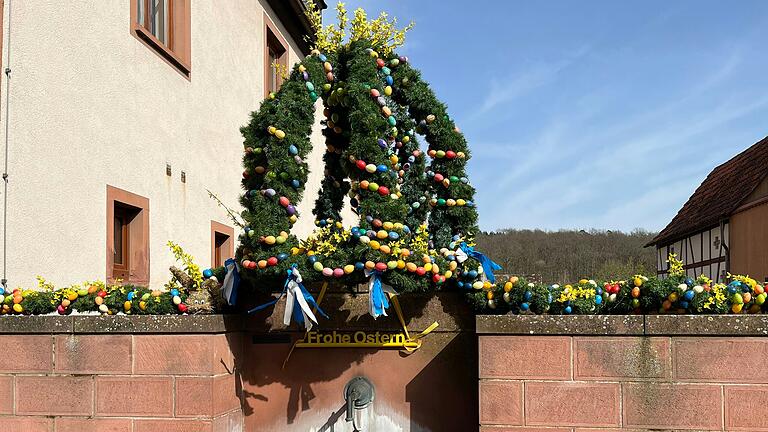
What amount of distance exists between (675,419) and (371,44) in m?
2.72

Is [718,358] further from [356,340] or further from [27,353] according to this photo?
[27,353]

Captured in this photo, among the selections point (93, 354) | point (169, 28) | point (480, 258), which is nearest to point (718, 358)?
point (480, 258)

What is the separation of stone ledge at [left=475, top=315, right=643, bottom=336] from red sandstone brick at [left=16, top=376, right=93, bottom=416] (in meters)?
2.31

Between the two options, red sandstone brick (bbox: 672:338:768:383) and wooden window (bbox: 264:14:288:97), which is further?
wooden window (bbox: 264:14:288:97)

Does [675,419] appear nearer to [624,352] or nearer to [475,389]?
[624,352]

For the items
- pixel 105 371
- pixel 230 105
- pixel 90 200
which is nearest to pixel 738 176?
pixel 230 105

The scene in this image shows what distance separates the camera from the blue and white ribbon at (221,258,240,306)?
4.47 m

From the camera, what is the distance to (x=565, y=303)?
4.15m

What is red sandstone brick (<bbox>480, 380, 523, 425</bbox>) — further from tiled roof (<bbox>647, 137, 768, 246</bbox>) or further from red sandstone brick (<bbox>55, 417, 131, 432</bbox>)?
tiled roof (<bbox>647, 137, 768, 246</bbox>)

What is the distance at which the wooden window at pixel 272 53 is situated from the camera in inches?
525

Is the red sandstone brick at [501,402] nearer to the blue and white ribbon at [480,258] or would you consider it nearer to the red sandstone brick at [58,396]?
the blue and white ribbon at [480,258]

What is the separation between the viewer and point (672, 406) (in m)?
3.95

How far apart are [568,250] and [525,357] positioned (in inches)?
1413

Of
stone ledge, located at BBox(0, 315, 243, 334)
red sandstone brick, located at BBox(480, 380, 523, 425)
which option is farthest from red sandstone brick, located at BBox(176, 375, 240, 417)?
red sandstone brick, located at BBox(480, 380, 523, 425)
